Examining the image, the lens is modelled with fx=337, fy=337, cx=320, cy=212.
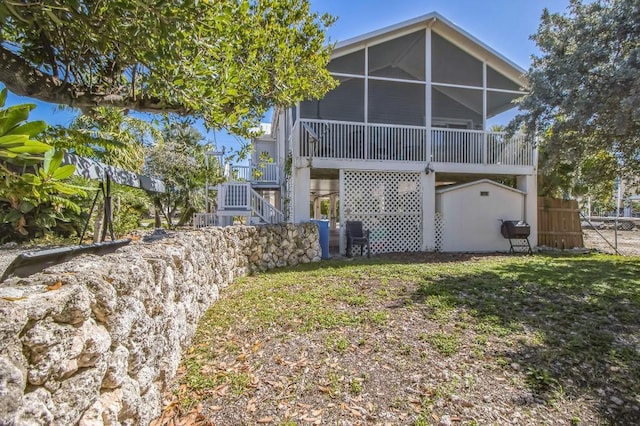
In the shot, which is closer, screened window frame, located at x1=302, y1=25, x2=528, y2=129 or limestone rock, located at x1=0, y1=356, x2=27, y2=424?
limestone rock, located at x1=0, y1=356, x2=27, y2=424

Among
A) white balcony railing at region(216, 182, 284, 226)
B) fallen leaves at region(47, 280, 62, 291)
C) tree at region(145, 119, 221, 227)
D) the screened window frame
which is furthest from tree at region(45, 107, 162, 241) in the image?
the screened window frame

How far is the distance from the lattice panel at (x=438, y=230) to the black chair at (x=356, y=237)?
8.14 feet

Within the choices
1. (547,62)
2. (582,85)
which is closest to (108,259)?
(582,85)

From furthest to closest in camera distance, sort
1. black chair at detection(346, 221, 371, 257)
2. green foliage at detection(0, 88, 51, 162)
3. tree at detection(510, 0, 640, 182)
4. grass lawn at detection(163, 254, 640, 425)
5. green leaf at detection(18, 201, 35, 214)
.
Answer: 1. black chair at detection(346, 221, 371, 257)
2. tree at detection(510, 0, 640, 182)
3. grass lawn at detection(163, 254, 640, 425)
4. green leaf at detection(18, 201, 35, 214)
5. green foliage at detection(0, 88, 51, 162)

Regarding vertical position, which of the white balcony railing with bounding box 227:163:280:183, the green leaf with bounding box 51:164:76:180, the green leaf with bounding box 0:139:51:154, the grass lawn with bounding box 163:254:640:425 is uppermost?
the white balcony railing with bounding box 227:163:280:183

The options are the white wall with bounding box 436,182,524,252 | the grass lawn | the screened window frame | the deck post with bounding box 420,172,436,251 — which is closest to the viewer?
the grass lawn

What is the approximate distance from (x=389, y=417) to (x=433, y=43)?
11.3 metres

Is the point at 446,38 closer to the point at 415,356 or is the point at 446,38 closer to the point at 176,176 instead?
the point at 415,356

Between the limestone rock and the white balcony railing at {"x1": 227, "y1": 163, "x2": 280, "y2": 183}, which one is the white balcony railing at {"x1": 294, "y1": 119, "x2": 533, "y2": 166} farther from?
the limestone rock

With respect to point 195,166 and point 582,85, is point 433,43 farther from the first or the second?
point 195,166

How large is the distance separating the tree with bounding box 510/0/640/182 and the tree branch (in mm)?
8011

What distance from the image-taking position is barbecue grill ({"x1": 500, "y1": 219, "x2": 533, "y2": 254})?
10.0 metres

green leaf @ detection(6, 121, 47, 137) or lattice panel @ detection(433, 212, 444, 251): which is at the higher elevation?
green leaf @ detection(6, 121, 47, 137)

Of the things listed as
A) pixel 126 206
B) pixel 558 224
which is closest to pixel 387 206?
pixel 558 224
